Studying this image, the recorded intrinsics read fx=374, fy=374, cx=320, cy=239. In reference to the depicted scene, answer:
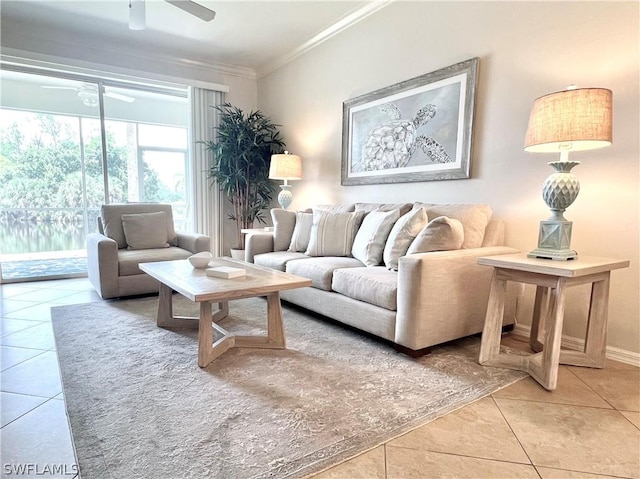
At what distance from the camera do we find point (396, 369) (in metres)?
1.96

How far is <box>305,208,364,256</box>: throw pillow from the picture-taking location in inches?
121

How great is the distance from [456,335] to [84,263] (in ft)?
15.0

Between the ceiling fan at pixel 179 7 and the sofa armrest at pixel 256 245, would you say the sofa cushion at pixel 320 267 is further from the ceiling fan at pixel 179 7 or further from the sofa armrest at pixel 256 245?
the ceiling fan at pixel 179 7

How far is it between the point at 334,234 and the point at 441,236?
1060 millimetres

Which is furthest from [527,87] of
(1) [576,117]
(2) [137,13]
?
(2) [137,13]

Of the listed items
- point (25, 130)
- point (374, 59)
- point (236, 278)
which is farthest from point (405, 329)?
point (25, 130)

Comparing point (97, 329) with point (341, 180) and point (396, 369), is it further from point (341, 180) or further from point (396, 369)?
point (341, 180)

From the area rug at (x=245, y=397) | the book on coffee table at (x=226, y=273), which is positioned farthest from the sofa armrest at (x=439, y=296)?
the book on coffee table at (x=226, y=273)

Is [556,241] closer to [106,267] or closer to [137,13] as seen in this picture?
[137,13]

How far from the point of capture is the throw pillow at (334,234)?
308 cm

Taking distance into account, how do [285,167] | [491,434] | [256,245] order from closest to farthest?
[491,434], [256,245], [285,167]

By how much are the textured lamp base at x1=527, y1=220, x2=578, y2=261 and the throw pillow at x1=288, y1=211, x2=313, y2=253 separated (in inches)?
74.0

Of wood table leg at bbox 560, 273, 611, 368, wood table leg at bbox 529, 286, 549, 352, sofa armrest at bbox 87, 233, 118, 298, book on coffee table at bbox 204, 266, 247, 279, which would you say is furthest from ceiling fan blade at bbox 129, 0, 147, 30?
wood table leg at bbox 560, 273, 611, 368

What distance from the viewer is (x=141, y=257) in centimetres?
338
